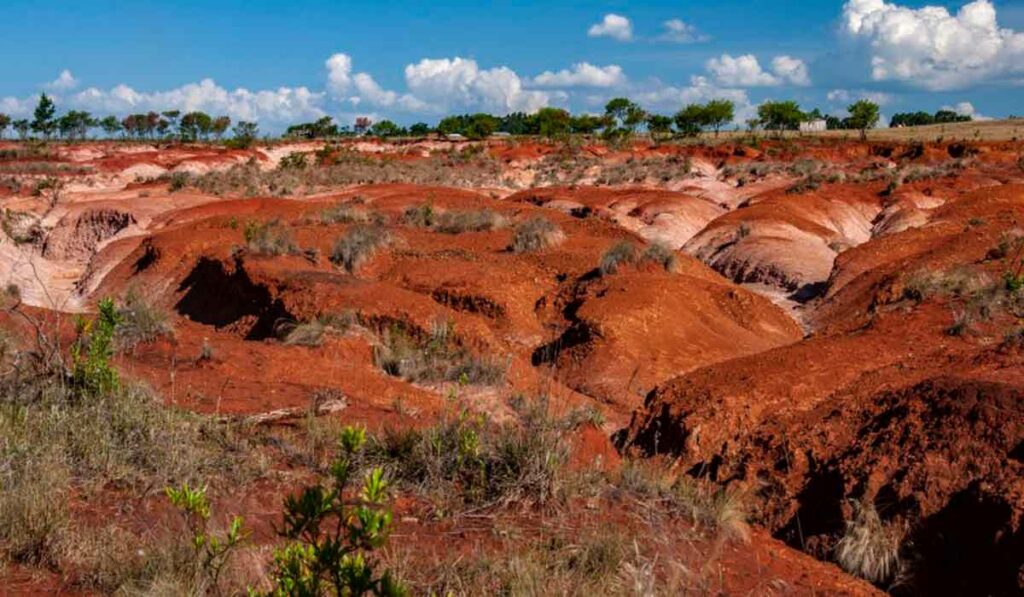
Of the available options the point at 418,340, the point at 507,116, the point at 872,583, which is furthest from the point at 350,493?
the point at 507,116

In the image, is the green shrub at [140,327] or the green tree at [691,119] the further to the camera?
the green tree at [691,119]

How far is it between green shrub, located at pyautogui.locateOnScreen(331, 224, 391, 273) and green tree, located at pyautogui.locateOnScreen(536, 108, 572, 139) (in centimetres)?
6591

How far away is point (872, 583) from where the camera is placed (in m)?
5.43

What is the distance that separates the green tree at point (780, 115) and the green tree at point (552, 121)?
19355mm

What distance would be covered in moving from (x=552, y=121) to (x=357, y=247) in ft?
234

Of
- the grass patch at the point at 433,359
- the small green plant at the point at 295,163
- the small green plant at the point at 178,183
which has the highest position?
the small green plant at the point at 295,163

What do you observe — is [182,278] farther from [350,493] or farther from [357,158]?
[357,158]

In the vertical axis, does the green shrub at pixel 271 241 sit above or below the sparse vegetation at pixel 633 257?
above

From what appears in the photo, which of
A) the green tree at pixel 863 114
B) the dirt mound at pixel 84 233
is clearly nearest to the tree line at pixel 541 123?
the green tree at pixel 863 114

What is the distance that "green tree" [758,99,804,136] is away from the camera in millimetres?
74625

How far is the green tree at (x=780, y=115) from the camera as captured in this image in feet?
245

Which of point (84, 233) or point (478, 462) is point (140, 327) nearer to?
point (478, 462)

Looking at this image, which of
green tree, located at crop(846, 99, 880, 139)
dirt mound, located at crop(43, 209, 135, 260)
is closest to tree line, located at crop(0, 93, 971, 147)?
green tree, located at crop(846, 99, 880, 139)

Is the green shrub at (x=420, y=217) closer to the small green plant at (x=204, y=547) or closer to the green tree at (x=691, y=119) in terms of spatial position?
the small green plant at (x=204, y=547)
